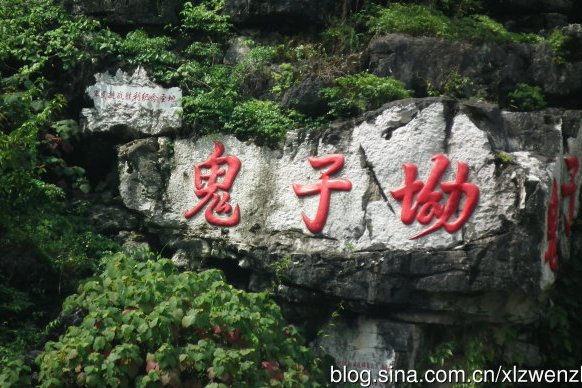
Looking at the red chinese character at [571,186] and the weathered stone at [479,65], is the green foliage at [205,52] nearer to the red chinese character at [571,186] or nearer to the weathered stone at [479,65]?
the weathered stone at [479,65]

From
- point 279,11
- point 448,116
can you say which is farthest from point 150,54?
point 448,116

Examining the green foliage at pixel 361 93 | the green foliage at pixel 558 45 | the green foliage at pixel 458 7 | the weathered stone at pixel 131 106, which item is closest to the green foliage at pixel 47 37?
the weathered stone at pixel 131 106

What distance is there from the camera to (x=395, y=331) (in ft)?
25.4

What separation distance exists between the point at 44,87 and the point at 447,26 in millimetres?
4171

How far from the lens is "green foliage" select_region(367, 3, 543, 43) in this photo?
28.9 feet

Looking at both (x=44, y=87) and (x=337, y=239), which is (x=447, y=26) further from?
(x=44, y=87)

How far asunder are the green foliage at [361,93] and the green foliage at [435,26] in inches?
29.6

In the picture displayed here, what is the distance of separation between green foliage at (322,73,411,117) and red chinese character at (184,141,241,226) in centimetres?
107

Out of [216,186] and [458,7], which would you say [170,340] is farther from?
[458,7]

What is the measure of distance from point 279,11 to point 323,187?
2284mm

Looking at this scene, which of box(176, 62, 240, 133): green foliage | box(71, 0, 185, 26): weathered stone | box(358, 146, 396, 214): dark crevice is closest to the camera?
box(358, 146, 396, 214): dark crevice

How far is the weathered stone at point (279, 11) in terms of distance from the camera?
929 centimetres

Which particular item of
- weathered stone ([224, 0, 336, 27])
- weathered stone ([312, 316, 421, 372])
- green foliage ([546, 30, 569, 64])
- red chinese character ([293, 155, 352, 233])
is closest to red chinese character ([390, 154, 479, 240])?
red chinese character ([293, 155, 352, 233])

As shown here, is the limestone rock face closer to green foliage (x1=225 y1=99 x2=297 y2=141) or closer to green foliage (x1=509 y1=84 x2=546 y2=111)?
green foliage (x1=225 y1=99 x2=297 y2=141)
